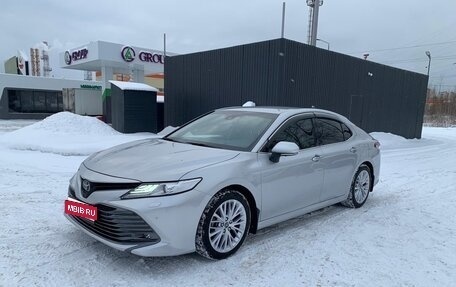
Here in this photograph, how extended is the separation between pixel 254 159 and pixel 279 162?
0.36 metres

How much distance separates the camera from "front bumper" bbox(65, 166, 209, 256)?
302cm

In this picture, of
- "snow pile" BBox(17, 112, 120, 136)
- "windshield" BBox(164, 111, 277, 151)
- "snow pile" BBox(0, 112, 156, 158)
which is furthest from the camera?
"snow pile" BBox(17, 112, 120, 136)

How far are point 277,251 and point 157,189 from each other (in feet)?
4.98

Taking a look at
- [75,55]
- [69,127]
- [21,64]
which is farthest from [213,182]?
[21,64]

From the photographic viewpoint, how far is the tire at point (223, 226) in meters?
3.32

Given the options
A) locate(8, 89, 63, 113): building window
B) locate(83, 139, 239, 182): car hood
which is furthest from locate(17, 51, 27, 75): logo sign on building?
locate(83, 139, 239, 182): car hood

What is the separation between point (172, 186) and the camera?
311cm

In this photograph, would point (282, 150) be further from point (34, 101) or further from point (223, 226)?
point (34, 101)

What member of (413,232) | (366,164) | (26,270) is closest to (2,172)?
(26,270)

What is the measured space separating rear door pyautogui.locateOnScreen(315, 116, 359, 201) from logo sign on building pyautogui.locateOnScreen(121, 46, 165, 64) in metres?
23.3

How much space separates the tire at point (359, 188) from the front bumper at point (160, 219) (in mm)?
2995

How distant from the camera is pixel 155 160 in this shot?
3.47 meters

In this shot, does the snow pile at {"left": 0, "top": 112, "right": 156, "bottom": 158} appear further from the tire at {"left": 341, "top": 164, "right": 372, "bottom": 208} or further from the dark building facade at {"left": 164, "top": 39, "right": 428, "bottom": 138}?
the tire at {"left": 341, "top": 164, "right": 372, "bottom": 208}

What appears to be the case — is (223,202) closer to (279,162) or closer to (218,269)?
(218,269)
